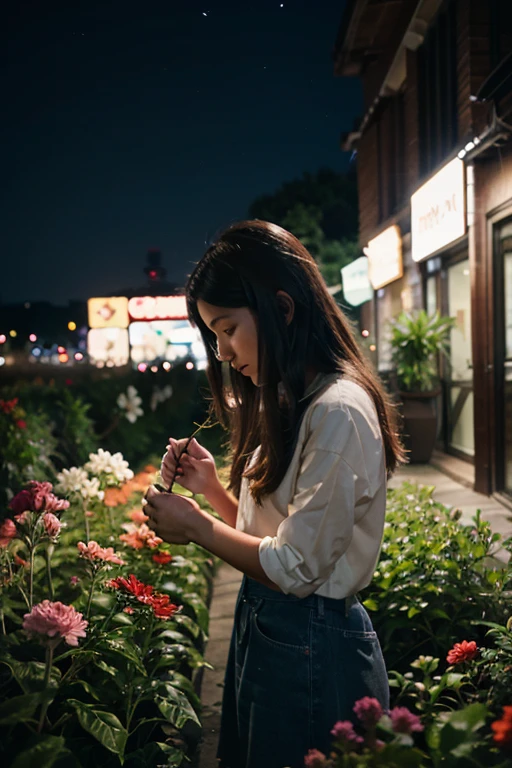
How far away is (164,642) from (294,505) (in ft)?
4.66

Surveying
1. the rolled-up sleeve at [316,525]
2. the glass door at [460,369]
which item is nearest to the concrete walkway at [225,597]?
the glass door at [460,369]

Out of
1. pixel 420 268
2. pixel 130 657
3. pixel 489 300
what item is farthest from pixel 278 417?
pixel 420 268

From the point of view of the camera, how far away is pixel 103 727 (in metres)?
1.81

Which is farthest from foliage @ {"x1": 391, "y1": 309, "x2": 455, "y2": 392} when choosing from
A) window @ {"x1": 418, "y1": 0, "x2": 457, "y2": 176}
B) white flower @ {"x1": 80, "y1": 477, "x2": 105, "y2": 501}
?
white flower @ {"x1": 80, "y1": 477, "x2": 105, "y2": 501}

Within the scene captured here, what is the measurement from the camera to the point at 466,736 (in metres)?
1.07

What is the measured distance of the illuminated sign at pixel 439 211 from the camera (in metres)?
7.85

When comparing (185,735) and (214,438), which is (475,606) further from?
(214,438)

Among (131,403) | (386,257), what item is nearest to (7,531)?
(131,403)

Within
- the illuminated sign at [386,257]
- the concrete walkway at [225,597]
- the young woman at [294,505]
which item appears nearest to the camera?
the young woman at [294,505]

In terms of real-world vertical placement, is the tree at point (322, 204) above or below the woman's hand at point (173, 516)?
above

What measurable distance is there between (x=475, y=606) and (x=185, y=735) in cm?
122

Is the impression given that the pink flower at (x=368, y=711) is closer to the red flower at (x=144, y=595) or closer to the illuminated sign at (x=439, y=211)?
the red flower at (x=144, y=595)

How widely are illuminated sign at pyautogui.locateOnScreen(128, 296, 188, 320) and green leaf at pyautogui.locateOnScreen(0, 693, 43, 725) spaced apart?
5352 cm

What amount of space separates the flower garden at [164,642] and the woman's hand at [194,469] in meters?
0.38
